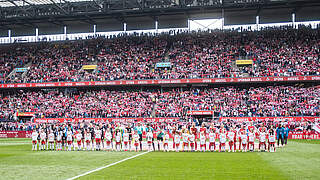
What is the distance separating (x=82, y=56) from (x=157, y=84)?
1661 cm

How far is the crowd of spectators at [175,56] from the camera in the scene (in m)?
46.9

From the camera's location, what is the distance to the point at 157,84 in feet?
161

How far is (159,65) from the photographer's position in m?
51.9

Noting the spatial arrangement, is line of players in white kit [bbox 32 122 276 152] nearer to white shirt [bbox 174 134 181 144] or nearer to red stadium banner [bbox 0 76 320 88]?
white shirt [bbox 174 134 181 144]

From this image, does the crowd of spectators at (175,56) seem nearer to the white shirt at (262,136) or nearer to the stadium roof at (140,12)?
the stadium roof at (140,12)

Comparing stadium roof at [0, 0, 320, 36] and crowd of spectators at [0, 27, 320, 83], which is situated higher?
stadium roof at [0, 0, 320, 36]

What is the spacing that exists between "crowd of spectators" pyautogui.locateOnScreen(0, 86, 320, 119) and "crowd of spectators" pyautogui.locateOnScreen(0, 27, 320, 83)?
2.43 m

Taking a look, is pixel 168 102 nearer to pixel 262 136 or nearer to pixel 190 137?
pixel 190 137

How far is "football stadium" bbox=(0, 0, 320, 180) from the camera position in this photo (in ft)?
138

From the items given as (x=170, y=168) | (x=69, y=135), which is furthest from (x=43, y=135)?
(x=170, y=168)

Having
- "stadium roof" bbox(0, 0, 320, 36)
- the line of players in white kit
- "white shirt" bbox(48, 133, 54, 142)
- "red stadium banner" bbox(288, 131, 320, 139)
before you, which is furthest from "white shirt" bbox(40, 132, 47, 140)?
"stadium roof" bbox(0, 0, 320, 36)

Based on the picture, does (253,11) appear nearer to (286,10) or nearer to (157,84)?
(286,10)

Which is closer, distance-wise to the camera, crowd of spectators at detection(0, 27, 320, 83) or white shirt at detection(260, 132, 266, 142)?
Result: white shirt at detection(260, 132, 266, 142)

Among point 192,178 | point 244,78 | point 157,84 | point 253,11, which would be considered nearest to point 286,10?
point 253,11
